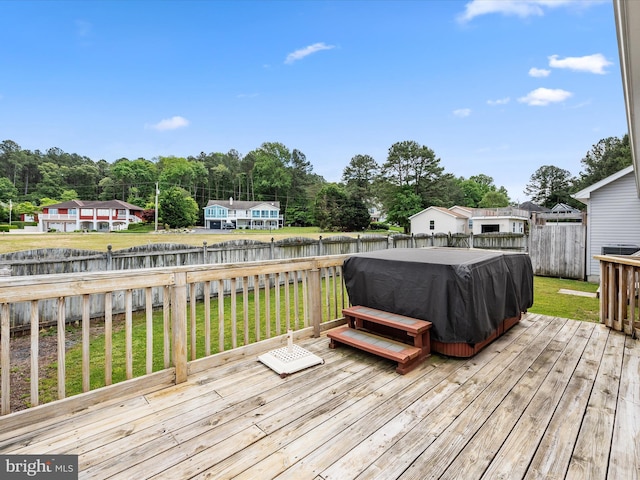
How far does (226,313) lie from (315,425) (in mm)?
4192

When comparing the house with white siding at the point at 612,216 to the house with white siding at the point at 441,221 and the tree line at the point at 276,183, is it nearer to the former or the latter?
the house with white siding at the point at 441,221

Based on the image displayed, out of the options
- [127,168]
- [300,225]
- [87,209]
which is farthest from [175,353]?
[127,168]

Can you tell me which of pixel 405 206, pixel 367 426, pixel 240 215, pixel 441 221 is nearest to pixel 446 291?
pixel 367 426

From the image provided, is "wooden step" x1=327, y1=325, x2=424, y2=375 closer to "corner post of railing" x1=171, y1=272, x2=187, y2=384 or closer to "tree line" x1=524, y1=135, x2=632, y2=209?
"corner post of railing" x1=171, y1=272, x2=187, y2=384

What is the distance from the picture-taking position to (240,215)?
1612 inches

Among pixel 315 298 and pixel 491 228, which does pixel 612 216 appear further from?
pixel 491 228

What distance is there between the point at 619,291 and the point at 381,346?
3.13 metres

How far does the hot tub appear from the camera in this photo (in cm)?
256

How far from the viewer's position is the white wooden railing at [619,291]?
3408 millimetres

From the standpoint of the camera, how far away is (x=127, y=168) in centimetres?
4281

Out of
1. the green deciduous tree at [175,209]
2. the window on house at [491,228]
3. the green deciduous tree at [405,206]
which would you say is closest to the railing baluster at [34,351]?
the window on house at [491,228]

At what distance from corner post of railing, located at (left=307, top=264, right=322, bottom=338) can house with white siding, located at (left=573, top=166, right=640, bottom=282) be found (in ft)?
28.5

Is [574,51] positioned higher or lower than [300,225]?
higher

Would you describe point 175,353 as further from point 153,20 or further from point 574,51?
point 574,51
